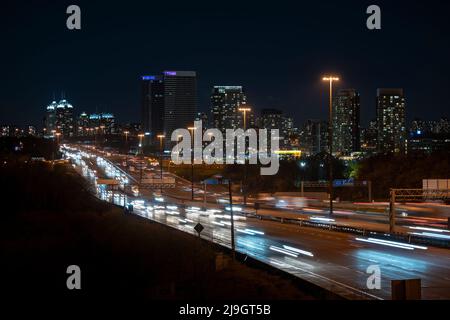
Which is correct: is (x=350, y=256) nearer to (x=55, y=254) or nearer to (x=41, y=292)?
(x=41, y=292)

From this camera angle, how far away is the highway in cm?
2225

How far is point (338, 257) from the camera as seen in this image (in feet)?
96.3

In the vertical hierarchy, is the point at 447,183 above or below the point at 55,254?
above

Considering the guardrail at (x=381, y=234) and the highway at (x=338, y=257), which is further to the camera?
the guardrail at (x=381, y=234)

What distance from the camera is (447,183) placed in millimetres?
43500

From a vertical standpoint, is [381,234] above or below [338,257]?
above

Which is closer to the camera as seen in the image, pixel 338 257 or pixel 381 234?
pixel 338 257

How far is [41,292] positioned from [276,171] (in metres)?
89.7

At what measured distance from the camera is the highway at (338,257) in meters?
22.2

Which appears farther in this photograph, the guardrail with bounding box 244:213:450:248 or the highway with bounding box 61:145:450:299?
the guardrail with bounding box 244:213:450:248
